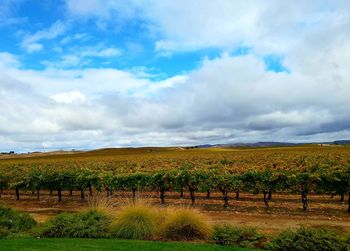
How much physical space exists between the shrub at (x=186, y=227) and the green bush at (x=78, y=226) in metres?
2.00

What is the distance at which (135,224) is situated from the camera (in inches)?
480

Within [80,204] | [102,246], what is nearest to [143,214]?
[102,246]

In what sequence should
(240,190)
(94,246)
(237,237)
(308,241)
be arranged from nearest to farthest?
(94,246), (308,241), (237,237), (240,190)

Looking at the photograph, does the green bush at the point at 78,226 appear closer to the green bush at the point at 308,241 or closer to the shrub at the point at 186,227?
the shrub at the point at 186,227

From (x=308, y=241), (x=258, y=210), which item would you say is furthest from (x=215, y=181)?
(x=308, y=241)

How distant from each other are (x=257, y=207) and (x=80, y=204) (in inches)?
→ 450

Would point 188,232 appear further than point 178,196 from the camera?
No

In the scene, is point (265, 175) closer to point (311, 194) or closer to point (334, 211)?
point (334, 211)

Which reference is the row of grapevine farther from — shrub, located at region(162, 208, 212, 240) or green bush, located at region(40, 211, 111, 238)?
green bush, located at region(40, 211, 111, 238)

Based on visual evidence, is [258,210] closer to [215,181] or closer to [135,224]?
[215,181]

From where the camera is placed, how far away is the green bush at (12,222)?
13.1m

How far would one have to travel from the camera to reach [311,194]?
26141mm

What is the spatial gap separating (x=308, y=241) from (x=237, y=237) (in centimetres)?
203

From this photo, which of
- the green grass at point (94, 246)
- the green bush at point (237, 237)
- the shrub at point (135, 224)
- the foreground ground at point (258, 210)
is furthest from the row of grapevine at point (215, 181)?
the green grass at point (94, 246)
